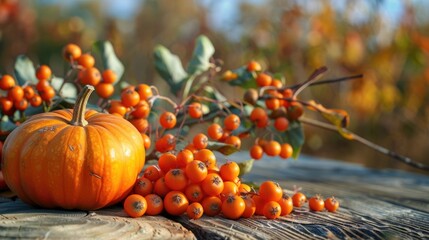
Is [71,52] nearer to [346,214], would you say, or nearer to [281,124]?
[281,124]

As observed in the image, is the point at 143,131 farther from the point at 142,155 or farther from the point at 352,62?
the point at 352,62

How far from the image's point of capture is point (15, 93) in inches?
65.5

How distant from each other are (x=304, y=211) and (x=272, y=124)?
1.54 feet

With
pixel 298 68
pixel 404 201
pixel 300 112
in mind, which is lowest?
pixel 404 201

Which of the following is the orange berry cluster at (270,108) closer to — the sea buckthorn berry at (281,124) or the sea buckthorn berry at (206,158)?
the sea buckthorn berry at (281,124)

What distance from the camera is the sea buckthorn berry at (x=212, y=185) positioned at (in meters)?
1.29

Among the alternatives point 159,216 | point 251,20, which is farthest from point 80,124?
point 251,20

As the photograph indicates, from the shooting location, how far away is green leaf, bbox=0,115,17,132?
1692 millimetres

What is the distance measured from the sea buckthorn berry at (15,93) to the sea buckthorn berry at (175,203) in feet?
2.20

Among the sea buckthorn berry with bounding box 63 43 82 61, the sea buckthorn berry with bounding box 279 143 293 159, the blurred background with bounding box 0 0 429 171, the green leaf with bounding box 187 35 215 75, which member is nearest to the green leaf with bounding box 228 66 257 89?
the green leaf with bounding box 187 35 215 75

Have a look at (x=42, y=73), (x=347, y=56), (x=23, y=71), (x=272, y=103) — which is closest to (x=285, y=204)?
(x=272, y=103)

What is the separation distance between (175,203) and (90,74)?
594 mm

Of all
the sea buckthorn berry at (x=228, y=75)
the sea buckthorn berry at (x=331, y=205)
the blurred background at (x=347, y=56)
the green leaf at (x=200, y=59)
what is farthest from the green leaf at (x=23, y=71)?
the blurred background at (x=347, y=56)

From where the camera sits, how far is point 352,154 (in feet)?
21.8
